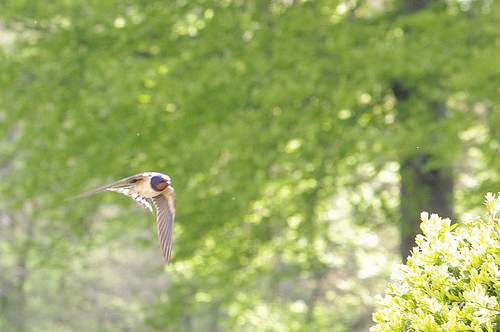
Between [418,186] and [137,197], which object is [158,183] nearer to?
[137,197]

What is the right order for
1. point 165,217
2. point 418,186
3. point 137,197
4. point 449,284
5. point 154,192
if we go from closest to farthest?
point 449,284 < point 165,217 < point 154,192 < point 137,197 < point 418,186

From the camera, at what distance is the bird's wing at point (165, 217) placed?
6.55m

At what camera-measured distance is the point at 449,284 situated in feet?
17.0

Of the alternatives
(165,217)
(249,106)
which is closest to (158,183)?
(165,217)

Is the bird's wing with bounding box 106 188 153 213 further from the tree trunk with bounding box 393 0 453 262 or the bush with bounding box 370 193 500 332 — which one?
the tree trunk with bounding box 393 0 453 262

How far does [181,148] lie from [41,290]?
18.7 m

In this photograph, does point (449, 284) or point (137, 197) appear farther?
point (137, 197)

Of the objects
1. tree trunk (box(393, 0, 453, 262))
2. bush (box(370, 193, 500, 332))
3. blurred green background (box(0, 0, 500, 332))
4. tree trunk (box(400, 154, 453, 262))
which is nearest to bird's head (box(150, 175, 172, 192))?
bush (box(370, 193, 500, 332))

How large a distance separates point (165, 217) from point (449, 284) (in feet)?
8.31

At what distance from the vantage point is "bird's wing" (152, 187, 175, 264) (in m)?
6.55

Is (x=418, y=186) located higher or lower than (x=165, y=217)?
higher

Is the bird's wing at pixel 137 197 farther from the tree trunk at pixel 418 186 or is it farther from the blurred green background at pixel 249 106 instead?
the tree trunk at pixel 418 186

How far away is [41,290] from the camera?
30.1 m

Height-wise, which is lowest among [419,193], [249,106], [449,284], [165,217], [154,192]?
[449,284]
